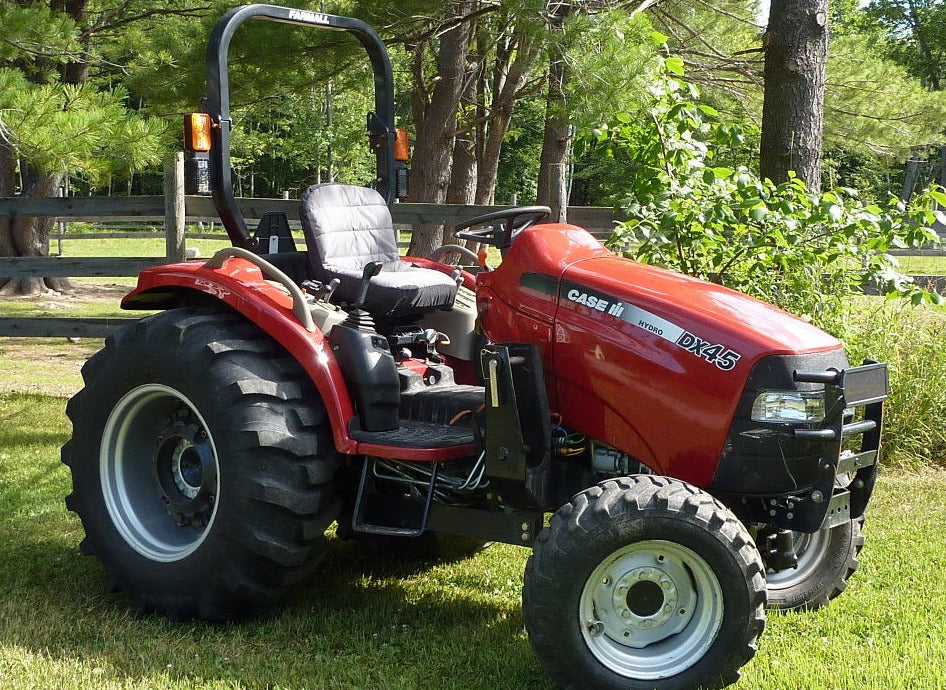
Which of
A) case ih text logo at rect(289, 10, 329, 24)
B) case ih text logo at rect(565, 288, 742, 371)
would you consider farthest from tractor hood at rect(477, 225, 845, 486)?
case ih text logo at rect(289, 10, 329, 24)

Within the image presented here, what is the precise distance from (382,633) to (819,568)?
62.5 inches

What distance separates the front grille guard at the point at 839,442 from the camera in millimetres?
3068

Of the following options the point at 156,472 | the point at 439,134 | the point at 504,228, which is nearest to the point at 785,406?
the point at 504,228

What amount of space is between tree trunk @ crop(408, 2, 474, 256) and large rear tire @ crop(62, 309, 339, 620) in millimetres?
5255

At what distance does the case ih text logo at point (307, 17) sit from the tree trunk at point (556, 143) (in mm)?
2488

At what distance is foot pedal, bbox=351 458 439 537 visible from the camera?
3.50 meters

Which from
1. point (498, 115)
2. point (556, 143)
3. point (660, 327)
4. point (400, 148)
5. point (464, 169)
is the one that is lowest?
point (660, 327)

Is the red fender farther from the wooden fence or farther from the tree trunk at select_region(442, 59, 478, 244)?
the tree trunk at select_region(442, 59, 478, 244)

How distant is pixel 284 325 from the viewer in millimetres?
3590

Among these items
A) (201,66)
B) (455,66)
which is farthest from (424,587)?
(455,66)

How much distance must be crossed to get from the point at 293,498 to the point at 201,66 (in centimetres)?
519

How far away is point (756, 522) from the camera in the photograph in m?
3.26

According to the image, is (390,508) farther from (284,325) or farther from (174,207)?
(174,207)

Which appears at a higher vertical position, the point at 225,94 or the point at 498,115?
the point at 498,115
